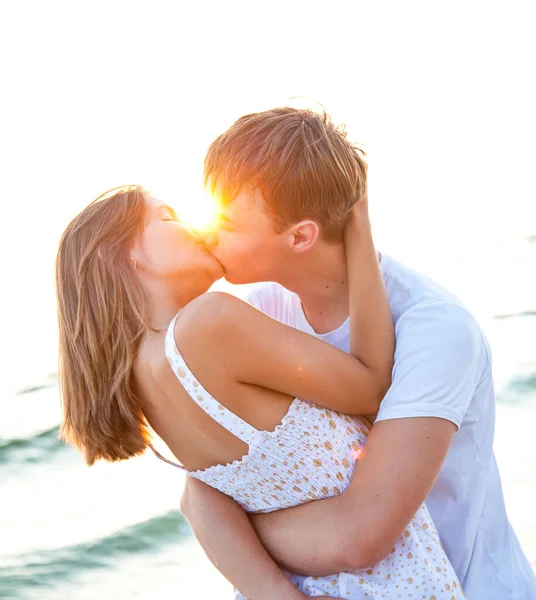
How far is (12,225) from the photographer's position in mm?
14102

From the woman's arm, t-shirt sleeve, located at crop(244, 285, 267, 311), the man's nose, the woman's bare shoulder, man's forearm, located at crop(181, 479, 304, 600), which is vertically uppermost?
the man's nose

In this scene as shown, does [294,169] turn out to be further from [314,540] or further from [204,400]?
[314,540]

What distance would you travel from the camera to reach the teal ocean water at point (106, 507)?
21.0 feet

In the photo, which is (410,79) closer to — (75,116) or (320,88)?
(320,88)

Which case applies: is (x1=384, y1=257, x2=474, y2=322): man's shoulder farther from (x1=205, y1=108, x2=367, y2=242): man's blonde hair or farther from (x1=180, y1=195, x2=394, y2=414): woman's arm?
(x1=205, y1=108, x2=367, y2=242): man's blonde hair

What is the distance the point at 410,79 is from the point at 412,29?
9.40 feet

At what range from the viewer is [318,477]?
2580 millimetres

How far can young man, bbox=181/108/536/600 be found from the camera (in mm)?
2531

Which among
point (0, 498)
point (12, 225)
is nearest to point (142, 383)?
point (0, 498)

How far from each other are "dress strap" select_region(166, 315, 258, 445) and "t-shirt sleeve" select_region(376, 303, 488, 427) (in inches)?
15.1

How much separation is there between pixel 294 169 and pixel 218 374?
2.26 feet

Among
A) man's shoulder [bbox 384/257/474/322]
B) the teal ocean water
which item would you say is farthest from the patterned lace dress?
the teal ocean water

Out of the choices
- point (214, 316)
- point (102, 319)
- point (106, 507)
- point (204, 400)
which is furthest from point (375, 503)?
point (106, 507)

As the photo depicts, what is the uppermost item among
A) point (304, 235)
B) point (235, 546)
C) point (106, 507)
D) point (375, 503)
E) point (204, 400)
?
point (304, 235)
